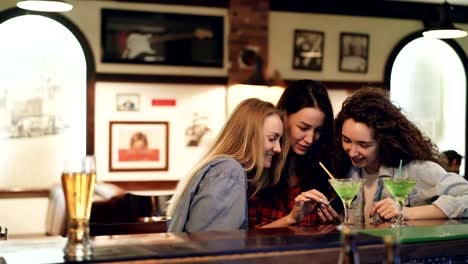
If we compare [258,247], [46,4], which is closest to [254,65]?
[46,4]

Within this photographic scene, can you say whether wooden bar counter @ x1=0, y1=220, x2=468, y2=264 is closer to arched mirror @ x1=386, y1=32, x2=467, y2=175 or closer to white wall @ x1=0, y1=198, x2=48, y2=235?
white wall @ x1=0, y1=198, x2=48, y2=235

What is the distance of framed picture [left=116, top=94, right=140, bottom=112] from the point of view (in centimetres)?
837

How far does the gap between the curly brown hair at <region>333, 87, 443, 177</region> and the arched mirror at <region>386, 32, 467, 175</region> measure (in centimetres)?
635

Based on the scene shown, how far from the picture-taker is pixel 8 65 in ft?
26.2

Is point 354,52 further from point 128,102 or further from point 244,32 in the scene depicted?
point 128,102

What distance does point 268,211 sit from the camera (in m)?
3.41

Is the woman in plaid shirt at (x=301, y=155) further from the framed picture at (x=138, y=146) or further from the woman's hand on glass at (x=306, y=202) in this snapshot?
the framed picture at (x=138, y=146)

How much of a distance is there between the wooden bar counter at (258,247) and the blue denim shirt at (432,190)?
13.5 inches

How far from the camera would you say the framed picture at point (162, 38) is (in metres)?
8.28

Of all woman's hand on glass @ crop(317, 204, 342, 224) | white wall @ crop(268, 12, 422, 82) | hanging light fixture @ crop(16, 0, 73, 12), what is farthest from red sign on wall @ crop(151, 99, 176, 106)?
woman's hand on glass @ crop(317, 204, 342, 224)

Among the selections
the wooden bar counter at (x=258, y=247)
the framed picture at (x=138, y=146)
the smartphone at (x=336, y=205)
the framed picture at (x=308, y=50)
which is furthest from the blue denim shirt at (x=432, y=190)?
the framed picture at (x=308, y=50)

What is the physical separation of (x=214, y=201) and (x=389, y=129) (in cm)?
103

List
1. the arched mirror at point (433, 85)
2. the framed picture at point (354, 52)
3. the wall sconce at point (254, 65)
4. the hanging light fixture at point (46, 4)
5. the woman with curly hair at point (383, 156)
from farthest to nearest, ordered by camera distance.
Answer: the arched mirror at point (433, 85), the framed picture at point (354, 52), the wall sconce at point (254, 65), the hanging light fixture at point (46, 4), the woman with curly hair at point (383, 156)

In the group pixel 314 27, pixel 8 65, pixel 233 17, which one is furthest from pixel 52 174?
pixel 314 27
